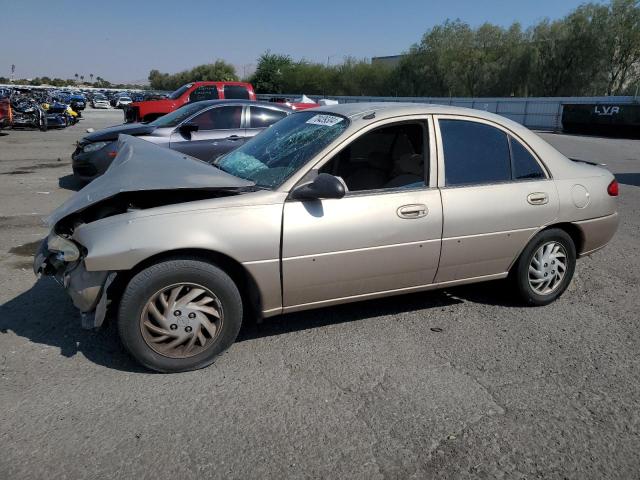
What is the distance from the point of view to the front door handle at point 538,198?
13.5 feet

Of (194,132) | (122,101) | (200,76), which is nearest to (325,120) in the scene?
(194,132)

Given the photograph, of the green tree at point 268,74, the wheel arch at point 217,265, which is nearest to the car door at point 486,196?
the wheel arch at point 217,265

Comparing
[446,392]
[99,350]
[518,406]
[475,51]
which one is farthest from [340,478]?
[475,51]

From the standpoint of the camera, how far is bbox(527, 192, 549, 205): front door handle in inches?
162

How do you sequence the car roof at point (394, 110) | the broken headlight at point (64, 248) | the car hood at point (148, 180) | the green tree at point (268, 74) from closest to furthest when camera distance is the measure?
the broken headlight at point (64, 248) → the car hood at point (148, 180) → the car roof at point (394, 110) → the green tree at point (268, 74)

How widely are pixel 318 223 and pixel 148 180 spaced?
3.75 feet

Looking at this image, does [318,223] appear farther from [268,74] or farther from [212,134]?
[268,74]

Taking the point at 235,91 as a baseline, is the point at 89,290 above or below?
below

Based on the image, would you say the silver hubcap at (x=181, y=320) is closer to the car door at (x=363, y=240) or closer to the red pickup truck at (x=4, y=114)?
the car door at (x=363, y=240)

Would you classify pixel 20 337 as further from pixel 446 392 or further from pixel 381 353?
pixel 446 392

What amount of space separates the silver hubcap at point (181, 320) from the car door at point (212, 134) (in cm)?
477

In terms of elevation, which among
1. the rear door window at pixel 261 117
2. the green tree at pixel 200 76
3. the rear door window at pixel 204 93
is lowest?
the rear door window at pixel 261 117

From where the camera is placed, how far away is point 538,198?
4.14 m

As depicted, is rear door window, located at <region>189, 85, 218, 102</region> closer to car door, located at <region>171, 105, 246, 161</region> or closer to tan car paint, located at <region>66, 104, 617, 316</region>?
car door, located at <region>171, 105, 246, 161</region>
